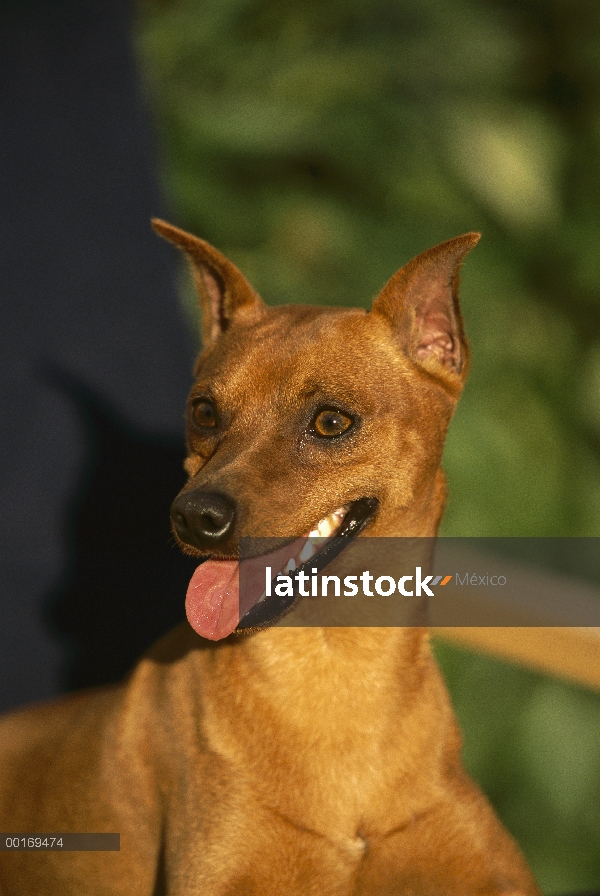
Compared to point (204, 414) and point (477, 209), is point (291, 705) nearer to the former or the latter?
point (204, 414)

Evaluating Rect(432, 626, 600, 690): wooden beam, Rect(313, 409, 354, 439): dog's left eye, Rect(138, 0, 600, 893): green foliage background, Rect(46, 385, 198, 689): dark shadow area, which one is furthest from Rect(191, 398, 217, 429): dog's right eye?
Rect(138, 0, 600, 893): green foliage background

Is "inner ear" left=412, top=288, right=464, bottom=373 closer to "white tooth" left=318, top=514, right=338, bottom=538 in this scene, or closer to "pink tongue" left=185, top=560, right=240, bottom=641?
"white tooth" left=318, top=514, right=338, bottom=538

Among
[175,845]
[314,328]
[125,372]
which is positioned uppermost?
[314,328]

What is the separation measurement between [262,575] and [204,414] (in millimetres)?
357

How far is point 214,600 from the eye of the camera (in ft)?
5.17

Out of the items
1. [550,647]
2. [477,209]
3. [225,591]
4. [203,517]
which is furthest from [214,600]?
[477,209]

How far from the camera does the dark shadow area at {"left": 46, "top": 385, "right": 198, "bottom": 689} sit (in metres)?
2.34

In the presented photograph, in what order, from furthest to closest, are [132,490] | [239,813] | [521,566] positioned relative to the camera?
[132,490], [521,566], [239,813]

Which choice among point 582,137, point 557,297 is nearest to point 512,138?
point 582,137

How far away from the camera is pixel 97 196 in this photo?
261cm

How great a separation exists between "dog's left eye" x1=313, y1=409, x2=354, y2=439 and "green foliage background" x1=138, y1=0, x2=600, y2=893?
1884mm

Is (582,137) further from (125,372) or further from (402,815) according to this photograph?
(402,815)

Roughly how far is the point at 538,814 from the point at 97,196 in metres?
2.53

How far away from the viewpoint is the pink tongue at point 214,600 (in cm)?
154
